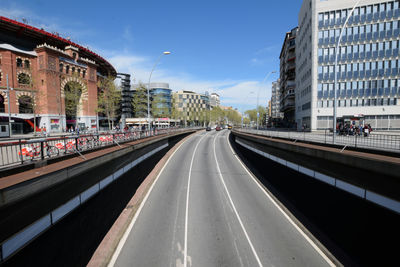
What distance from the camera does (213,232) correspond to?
33.7 ft

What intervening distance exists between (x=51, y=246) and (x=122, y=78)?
106m

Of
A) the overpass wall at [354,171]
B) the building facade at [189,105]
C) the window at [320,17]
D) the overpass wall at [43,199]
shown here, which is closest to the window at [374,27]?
the window at [320,17]

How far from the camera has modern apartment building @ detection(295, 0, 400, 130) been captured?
40.1 metres

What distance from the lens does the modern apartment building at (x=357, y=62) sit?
40062mm

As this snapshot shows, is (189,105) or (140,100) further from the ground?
(189,105)

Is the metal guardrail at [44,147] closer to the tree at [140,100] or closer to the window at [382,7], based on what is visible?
the tree at [140,100]

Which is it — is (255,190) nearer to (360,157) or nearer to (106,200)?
(360,157)

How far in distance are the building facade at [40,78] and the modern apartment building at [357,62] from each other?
57.6 m

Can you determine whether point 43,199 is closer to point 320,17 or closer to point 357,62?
point 357,62

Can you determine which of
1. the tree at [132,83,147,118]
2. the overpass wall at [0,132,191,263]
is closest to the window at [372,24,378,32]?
the tree at [132,83,147,118]

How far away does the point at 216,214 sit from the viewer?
1219 centimetres

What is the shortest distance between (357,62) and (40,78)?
245ft

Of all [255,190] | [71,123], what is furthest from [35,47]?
[255,190]

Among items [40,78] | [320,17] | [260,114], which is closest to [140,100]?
[40,78]
